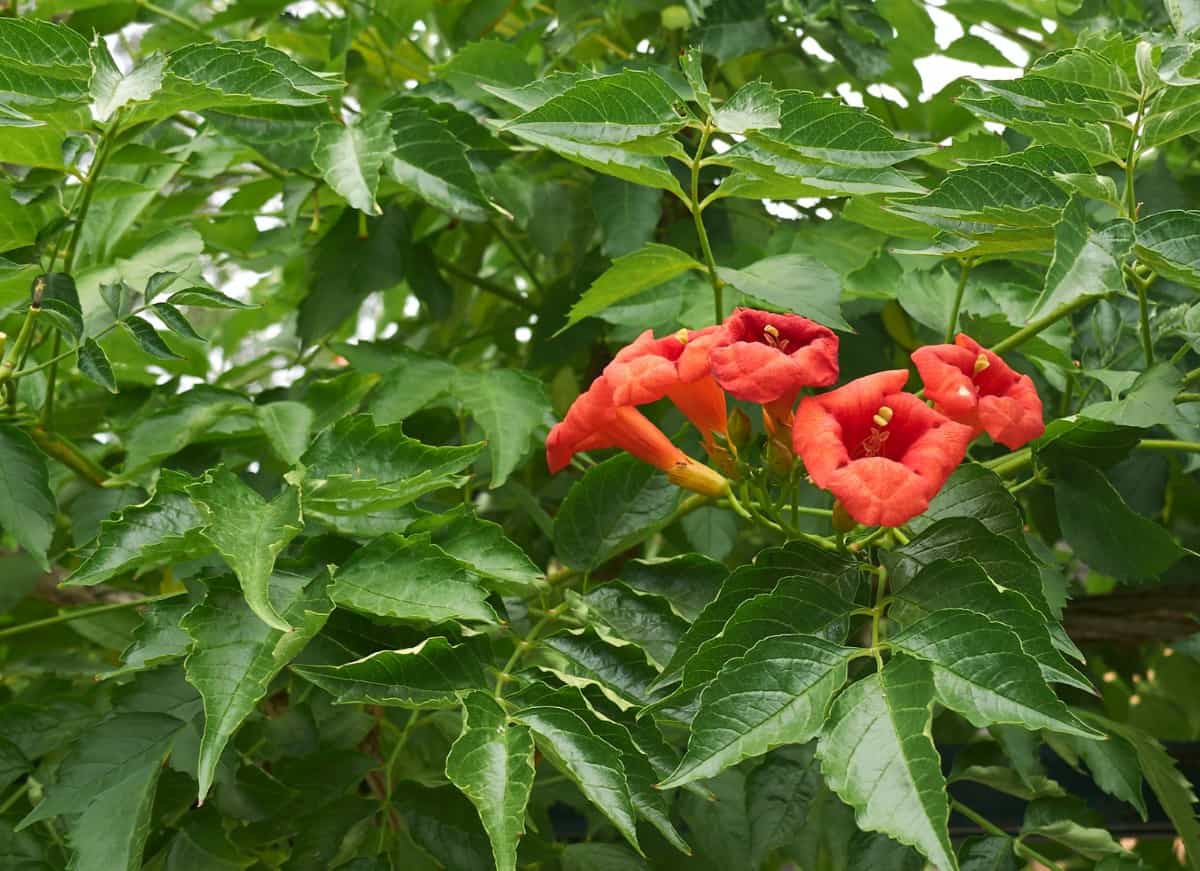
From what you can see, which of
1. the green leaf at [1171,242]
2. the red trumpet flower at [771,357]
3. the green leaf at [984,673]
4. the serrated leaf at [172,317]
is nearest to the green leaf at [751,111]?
the red trumpet flower at [771,357]

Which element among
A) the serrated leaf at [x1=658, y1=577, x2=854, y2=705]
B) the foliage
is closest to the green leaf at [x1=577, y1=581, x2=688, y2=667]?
the foliage

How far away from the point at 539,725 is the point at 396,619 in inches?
6.7

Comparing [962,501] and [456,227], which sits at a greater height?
[962,501]

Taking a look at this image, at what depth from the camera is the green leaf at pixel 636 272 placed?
1.05 m

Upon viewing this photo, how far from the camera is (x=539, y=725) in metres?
0.84

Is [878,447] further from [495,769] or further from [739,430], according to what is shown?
[495,769]

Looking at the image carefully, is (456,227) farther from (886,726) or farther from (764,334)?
(886,726)

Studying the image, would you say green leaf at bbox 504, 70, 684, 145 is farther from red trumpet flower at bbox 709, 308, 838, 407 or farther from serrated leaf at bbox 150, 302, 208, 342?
serrated leaf at bbox 150, 302, 208, 342

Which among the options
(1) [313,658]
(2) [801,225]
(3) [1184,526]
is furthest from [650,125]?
(3) [1184,526]

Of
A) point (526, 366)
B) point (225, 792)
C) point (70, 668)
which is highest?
point (526, 366)

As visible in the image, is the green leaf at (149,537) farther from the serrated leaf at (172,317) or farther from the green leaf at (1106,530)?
the green leaf at (1106,530)

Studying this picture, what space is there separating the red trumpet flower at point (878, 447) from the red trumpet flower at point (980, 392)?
17mm

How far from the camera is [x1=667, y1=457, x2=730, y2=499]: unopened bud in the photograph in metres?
1.00

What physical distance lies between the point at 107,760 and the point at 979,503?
71 centimetres
